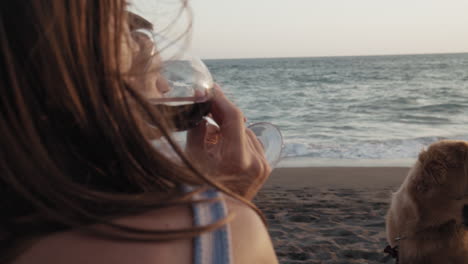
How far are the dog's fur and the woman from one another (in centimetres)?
288

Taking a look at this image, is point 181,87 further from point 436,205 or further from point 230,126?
point 436,205

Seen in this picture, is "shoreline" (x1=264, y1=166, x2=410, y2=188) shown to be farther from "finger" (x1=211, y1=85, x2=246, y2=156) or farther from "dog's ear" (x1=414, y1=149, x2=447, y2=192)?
"finger" (x1=211, y1=85, x2=246, y2=156)

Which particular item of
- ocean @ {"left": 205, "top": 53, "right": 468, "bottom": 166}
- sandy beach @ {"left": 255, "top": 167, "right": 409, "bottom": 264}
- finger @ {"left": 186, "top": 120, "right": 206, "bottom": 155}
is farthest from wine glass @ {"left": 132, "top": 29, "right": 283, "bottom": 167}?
sandy beach @ {"left": 255, "top": 167, "right": 409, "bottom": 264}

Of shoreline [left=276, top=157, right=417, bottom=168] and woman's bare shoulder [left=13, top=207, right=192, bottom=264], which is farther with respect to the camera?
shoreline [left=276, top=157, right=417, bottom=168]

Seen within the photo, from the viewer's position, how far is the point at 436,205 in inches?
137

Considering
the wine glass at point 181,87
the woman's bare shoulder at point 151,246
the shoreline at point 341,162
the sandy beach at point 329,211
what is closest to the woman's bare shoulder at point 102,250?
the woman's bare shoulder at point 151,246

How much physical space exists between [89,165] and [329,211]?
613cm

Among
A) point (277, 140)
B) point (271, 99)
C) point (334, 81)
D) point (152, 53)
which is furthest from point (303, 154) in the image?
point (334, 81)

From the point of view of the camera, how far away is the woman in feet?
2.56

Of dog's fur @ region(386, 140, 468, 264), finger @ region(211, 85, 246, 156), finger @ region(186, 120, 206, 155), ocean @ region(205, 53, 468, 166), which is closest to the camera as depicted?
finger @ region(211, 85, 246, 156)

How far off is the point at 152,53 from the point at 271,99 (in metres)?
22.0

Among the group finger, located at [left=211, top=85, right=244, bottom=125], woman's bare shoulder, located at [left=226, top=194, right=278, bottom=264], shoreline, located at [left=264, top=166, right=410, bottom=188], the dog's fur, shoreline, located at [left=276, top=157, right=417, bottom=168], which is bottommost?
shoreline, located at [left=276, top=157, right=417, bottom=168]

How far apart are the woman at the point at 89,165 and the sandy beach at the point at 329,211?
174 inches

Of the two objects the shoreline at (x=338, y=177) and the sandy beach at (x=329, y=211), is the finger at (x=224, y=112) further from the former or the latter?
the shoreline at (x=338, y=177)
